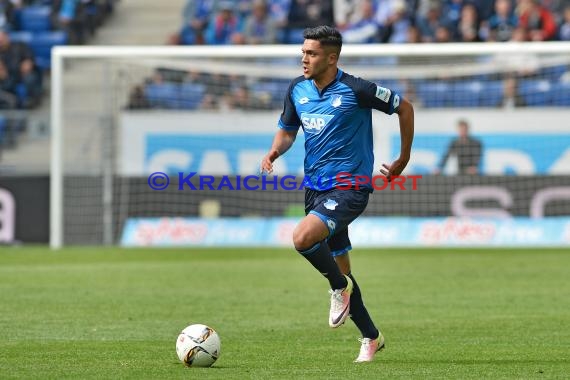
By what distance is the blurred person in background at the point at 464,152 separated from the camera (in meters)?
22.4

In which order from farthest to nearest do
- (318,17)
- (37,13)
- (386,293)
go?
(37,13)
(318,17)
(386,293)

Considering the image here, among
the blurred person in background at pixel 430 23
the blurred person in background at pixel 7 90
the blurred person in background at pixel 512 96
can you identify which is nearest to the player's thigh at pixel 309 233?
the blurred person in background at pixel 512 96

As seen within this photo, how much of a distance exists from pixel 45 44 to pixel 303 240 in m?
21.9

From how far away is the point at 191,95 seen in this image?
2381 centimetres

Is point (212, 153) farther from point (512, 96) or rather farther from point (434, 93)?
point (512, 96)

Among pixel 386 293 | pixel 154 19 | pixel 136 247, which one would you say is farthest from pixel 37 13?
pixel 386 293

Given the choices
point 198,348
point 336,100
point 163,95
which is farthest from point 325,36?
point 163,95

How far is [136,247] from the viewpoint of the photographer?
904 inches

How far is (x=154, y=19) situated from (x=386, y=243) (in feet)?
36.6

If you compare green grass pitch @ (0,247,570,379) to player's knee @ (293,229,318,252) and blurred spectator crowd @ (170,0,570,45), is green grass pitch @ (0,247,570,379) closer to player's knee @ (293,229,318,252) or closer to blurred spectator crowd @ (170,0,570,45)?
player's knee @ (293,229,318,252)

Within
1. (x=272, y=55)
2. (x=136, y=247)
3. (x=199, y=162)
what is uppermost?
(x=272, y=55)

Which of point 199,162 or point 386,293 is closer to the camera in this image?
point 386,293

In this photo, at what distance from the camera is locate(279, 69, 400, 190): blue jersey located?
9141 millimetres

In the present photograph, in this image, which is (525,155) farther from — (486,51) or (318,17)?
(318,17)
